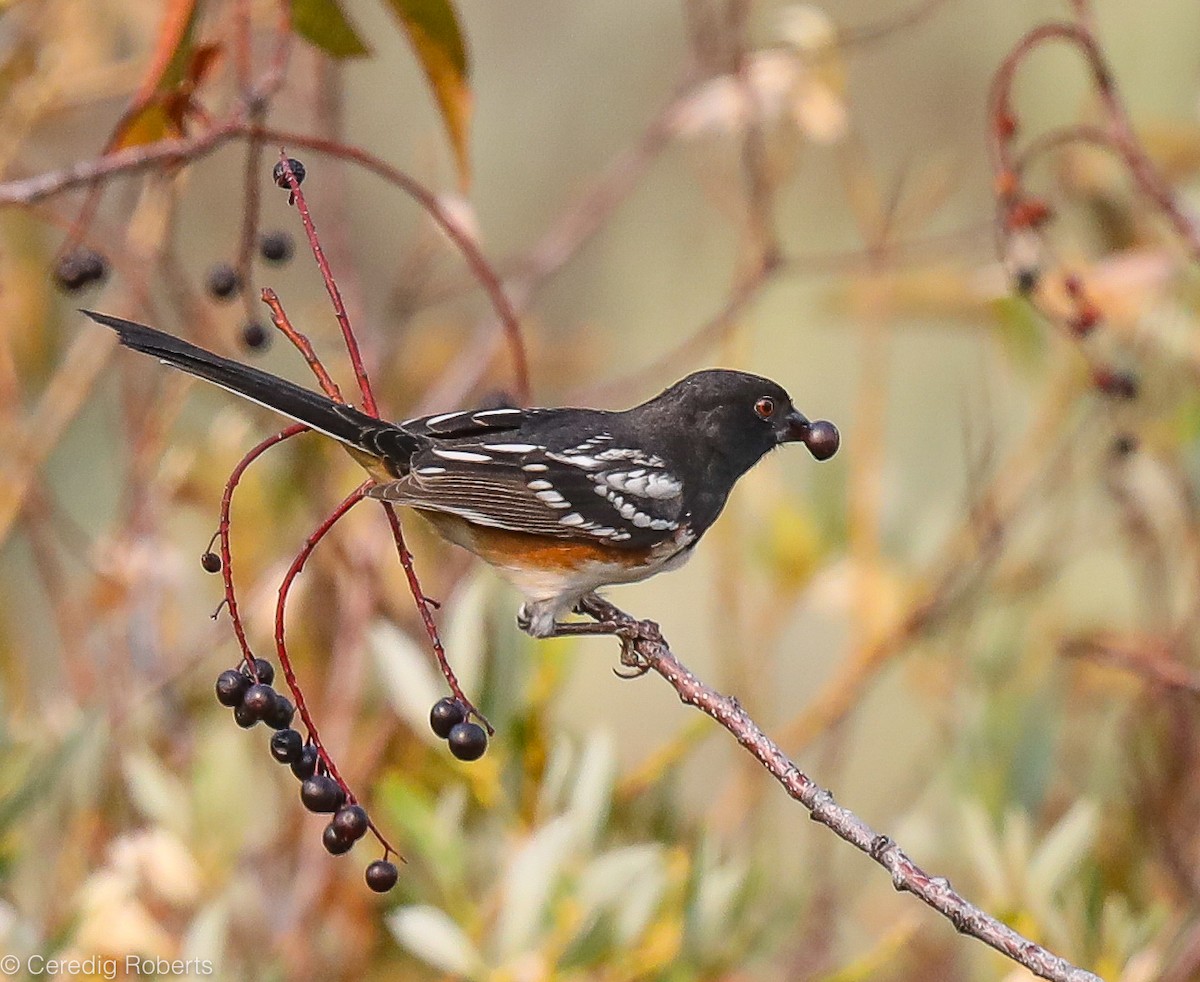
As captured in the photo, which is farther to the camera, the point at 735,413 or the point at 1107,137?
the point at 735,413

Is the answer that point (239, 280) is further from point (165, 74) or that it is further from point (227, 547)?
point (227, 547)

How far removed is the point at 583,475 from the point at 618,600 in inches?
104

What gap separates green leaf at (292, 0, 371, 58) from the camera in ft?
7.61

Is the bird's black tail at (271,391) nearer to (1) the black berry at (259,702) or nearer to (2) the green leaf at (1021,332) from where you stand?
(1) the black berry at (259,702)

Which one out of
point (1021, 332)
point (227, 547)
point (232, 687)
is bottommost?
point (232, 687)

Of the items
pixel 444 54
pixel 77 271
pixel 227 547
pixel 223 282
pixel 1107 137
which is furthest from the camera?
pixel 1107 137

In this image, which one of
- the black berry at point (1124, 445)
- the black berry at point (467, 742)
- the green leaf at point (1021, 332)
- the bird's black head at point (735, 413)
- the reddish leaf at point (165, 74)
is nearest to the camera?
the black berry at point (467, 742)

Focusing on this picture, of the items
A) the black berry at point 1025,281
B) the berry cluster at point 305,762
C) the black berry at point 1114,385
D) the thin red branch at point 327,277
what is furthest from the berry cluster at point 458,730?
the black berry at point 1114,385

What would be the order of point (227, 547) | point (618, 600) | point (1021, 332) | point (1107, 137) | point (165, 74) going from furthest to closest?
point (618, 600)
point (1021, 332)
point (1107, 137)
point (165, 74)
point (227, 547)

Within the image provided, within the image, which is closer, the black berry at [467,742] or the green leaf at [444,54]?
the black berry at [467,742]

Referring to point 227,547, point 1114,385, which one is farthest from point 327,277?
point 1114,385

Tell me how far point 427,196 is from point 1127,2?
3942mm

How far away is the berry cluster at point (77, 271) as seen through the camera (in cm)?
256

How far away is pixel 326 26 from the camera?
2324 mm
